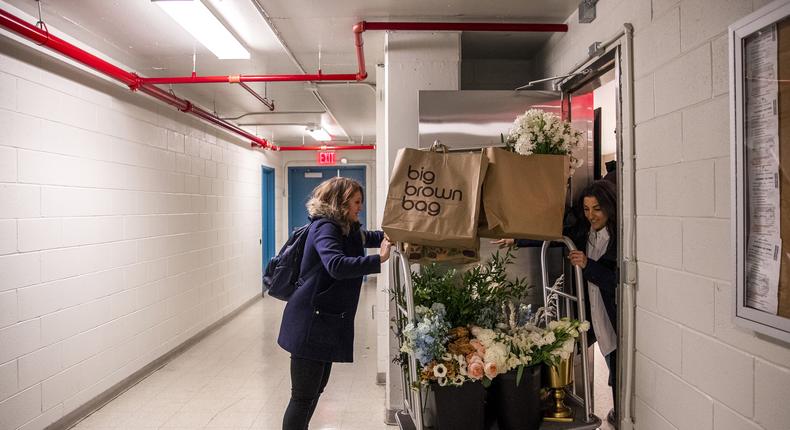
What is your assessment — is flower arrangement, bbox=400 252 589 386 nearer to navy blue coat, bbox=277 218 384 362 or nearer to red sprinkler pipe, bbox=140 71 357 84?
navy blue coat, bbox=277 218 384 362

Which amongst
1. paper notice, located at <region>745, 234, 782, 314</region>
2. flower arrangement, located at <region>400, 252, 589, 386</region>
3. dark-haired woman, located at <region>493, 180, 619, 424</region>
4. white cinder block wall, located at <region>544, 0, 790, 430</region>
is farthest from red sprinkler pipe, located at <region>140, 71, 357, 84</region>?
paper notice, located at <region>745, 234, 782, 314</region>

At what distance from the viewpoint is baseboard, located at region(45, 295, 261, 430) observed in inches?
116

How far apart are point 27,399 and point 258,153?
206 inches

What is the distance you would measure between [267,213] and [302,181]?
0.95 meters

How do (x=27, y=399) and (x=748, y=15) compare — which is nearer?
(x=748, y=15)

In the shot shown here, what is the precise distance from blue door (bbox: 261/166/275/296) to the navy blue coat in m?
6.32

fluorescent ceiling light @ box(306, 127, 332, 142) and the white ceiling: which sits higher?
the white ceiling

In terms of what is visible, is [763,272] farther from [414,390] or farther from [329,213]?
[329,213]

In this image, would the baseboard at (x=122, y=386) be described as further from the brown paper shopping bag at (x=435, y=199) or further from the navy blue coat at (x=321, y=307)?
the brown paper shopping bag at (x=435, y=199)

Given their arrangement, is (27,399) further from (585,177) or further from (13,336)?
(585,177)

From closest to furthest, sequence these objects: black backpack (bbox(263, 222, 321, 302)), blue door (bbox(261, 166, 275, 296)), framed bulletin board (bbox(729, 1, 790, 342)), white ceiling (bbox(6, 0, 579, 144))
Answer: framed bulletin board (bbox(729, 1, 790, 342)), black backpack (bbox(263, 222, 321, 302)), white ceiling (bbox(6, 0, 579, 144)), blue door (bbox(261, 166, 275, 296))

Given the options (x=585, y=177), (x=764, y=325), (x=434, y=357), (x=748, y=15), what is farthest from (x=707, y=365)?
(x=585, y=177)

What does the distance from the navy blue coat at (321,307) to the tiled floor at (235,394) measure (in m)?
1.17

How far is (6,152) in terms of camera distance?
252 centimetres
